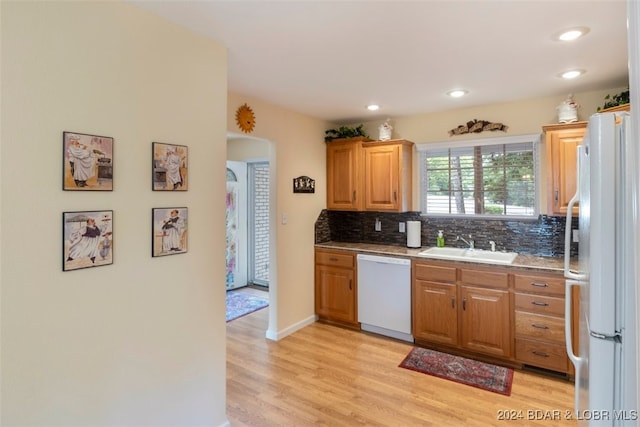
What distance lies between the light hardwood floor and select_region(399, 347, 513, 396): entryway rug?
7cm

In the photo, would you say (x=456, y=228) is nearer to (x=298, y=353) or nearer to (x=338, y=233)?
(x=338, y=233)

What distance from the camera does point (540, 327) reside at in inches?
114

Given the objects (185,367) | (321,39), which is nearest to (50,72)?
(321,39)

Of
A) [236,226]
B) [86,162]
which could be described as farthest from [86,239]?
[236,226]

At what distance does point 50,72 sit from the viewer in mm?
1444

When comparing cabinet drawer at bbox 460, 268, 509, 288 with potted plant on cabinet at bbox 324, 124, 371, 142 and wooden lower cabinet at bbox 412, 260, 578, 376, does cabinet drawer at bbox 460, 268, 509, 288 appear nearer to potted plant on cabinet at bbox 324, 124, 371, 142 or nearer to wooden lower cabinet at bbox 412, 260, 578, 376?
wooden lower cabinet at bbox 412, 260, 578, 376

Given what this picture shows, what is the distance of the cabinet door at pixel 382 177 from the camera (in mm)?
3883

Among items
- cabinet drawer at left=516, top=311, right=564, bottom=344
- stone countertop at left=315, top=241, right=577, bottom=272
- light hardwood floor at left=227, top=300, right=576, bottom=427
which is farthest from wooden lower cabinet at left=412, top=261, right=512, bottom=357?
light hardwood floor at left=227, top=300, right=576, bottom=427

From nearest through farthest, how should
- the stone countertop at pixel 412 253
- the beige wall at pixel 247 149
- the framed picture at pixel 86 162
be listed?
the framed picture at pixel 86 162
the stone countertop at pixel 412 253
the beige wall at pixel 247 149

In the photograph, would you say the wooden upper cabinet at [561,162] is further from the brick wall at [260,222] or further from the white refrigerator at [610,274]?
the brick wall at [260,222]

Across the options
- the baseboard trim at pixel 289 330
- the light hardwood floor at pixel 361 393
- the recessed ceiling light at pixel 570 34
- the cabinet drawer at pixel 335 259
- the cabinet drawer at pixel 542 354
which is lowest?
the light hardwood floor at pixel 361 393

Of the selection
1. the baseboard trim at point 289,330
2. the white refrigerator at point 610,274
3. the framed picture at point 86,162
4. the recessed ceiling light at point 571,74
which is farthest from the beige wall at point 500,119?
the framed picture at point 86,162

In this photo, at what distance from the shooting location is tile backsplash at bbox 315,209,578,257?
133 inches

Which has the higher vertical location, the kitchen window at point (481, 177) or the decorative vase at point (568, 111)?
the decorative vase at point (568, 111)
